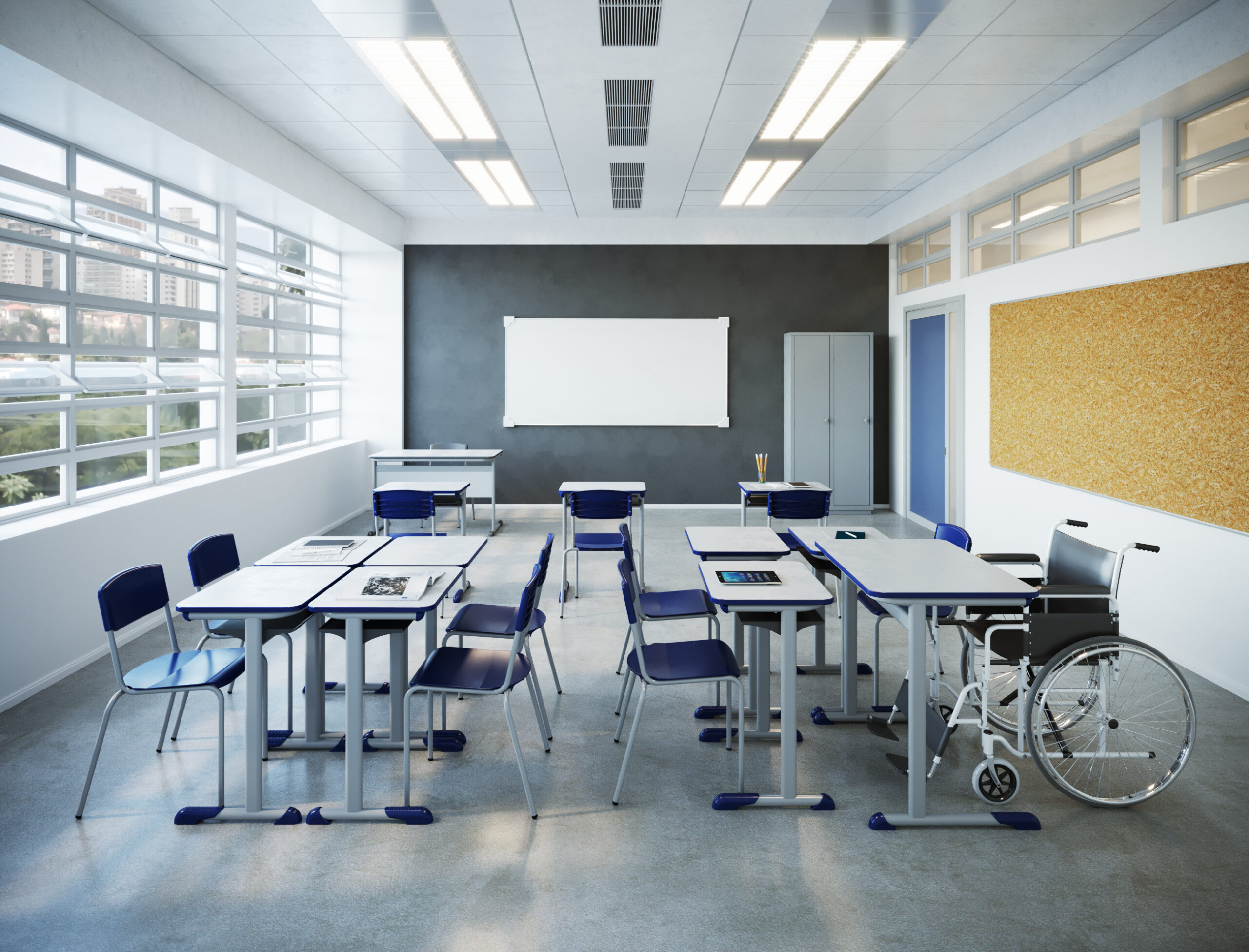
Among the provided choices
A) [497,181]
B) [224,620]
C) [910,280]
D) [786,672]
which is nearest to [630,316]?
[497,181]

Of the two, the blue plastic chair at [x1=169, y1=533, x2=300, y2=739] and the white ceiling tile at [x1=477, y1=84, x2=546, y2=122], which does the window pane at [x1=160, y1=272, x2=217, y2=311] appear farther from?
the blue plastic chair at [x1=169, y1=533, x2=300, y2=739]

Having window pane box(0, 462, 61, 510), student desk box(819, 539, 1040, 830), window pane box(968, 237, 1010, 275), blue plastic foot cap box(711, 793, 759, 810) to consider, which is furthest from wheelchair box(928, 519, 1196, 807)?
window pane box(0, 462, 61, 510)

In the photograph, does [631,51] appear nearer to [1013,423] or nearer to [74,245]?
[74,245]

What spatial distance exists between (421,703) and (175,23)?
12.4 ft

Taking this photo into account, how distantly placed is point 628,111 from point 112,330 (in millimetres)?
3715

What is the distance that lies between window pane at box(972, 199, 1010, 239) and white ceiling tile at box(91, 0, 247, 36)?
5.91 meters

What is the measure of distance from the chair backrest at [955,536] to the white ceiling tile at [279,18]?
4.13m

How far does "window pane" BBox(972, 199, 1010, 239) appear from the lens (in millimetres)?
7008

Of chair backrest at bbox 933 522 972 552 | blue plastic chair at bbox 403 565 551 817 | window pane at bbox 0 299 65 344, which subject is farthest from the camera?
window pane at bbox 0 299 65 344

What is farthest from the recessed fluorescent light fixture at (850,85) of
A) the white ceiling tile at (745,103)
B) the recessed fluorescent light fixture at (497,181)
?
the recessed fluorescent light fixture at (497,181)

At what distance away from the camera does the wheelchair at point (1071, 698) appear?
2963mm

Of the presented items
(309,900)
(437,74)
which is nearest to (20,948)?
(309,900)

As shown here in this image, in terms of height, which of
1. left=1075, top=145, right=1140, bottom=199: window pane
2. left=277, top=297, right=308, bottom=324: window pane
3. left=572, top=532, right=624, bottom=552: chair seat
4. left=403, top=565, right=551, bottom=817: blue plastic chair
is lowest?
left=403, top=565, right=551, bottom=817: blue plastic chair

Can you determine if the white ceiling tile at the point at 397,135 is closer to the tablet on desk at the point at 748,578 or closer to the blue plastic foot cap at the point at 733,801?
the tablet on desk at the point at 748,578
